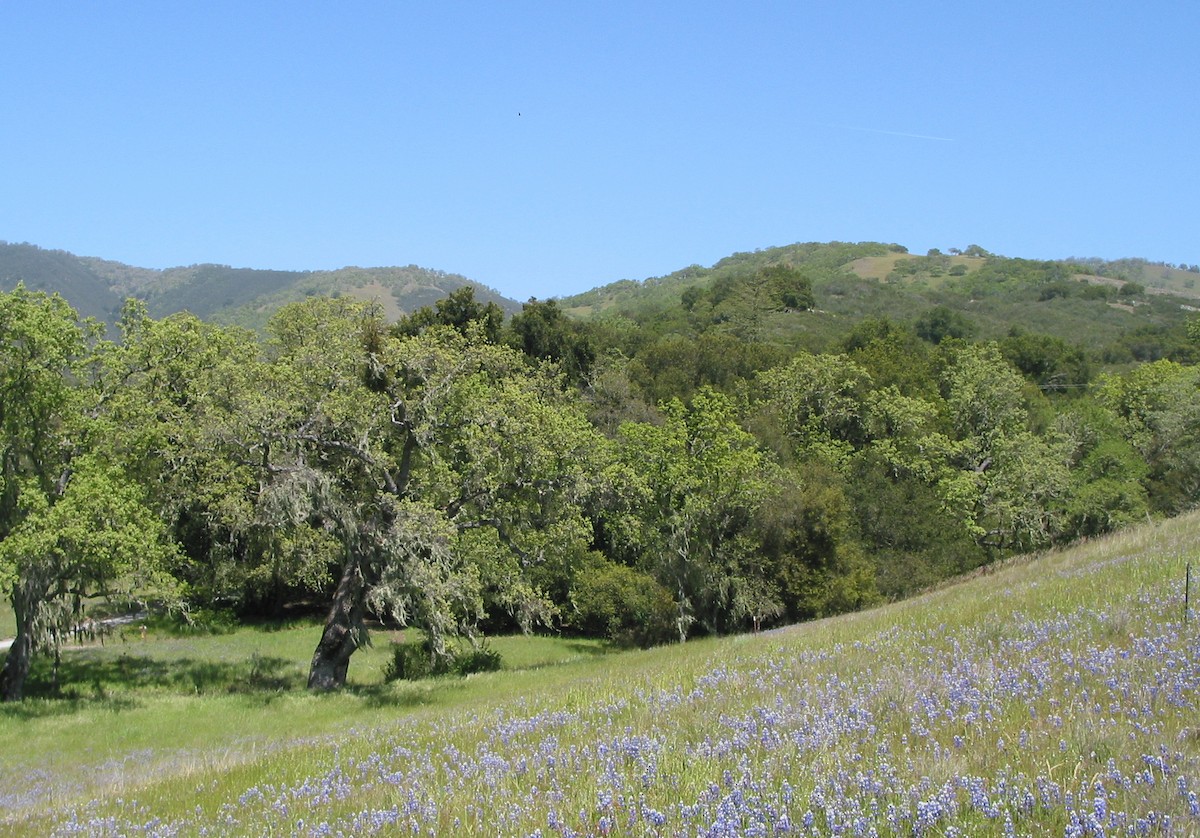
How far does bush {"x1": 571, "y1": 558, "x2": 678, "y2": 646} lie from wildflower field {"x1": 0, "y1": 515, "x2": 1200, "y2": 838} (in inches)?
1144

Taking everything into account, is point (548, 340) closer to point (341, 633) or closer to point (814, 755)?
point (341, 633)

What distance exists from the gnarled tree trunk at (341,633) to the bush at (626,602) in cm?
1479

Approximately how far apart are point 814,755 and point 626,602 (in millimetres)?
35454

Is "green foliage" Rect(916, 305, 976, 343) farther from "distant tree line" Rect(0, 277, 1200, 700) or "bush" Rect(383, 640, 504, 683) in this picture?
"bush" Rect(383, 640, 504, 683)

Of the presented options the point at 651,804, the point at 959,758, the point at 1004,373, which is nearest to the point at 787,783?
the point at 651,804

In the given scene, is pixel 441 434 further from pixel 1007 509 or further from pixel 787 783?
pixel 1007 509

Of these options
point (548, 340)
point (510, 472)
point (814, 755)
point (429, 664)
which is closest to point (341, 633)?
point (429, 664)

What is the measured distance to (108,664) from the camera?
97.7 ft

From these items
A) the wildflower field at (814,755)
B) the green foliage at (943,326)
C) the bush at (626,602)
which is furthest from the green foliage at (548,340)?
the green foliage at (943,326)

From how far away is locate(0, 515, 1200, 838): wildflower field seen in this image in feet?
16.3

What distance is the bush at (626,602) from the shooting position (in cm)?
4031

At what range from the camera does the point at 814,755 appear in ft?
19.9

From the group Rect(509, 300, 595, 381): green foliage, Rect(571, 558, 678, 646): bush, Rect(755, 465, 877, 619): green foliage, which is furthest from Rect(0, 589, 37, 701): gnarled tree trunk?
Rect(509, 300, 595, 381): green foliage

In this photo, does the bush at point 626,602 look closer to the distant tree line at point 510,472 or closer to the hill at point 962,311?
the distant tree line at point 510,472
